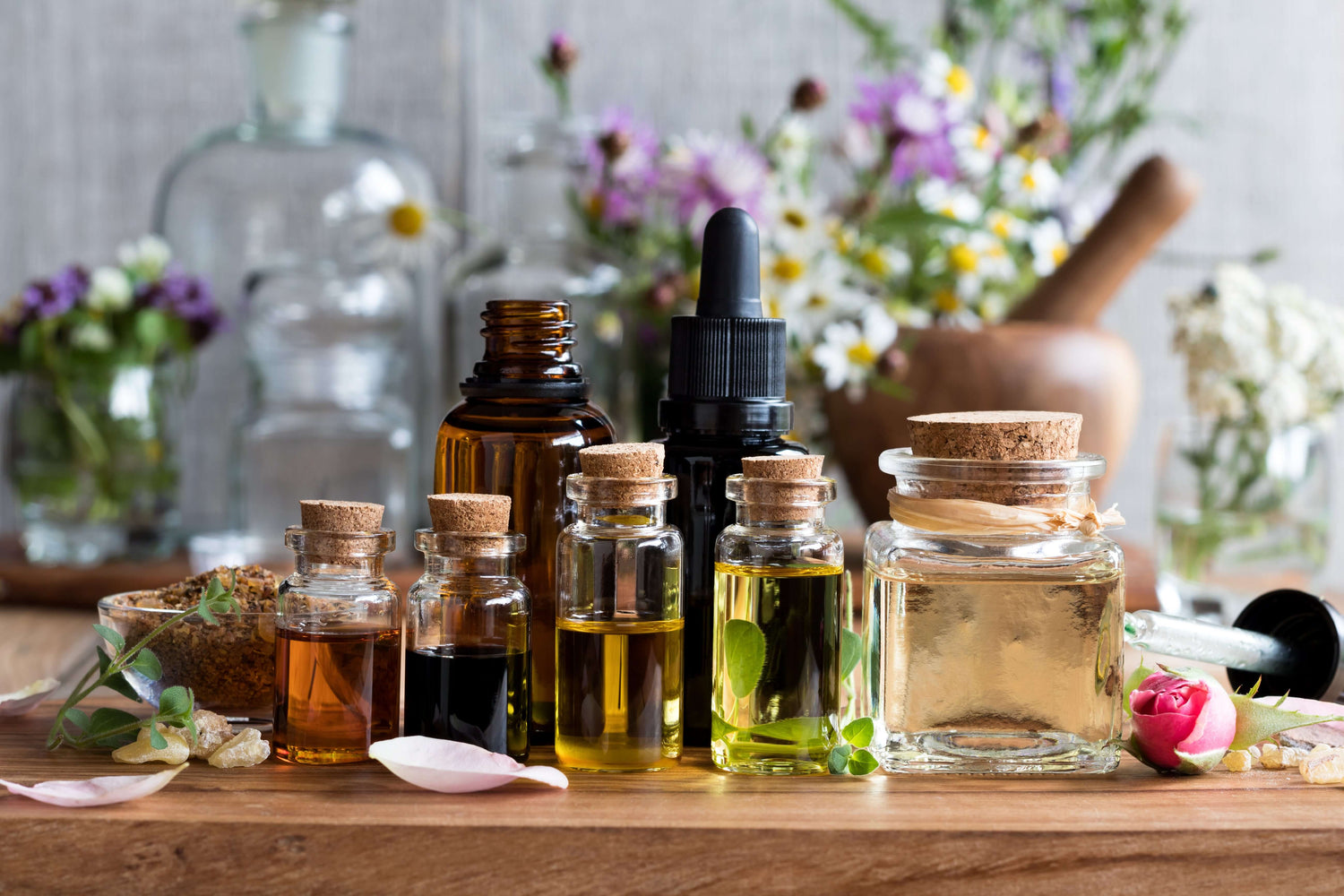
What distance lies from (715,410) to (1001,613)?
146 mm

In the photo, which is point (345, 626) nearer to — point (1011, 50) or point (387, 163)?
point (387, 163)

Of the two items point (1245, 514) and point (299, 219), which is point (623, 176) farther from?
point (1245, 514)

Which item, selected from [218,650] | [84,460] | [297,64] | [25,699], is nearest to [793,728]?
[218,650]

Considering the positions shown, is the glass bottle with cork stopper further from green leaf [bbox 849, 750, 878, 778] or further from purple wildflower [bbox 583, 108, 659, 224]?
purple wildflower [bbox 583, 108, 659, 224]

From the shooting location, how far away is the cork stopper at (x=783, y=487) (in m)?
0.51

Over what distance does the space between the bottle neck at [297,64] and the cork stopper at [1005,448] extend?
956 millimetres

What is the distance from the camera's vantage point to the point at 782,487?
51 centimetres

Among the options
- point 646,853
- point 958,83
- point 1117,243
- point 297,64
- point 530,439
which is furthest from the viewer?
point 297,64

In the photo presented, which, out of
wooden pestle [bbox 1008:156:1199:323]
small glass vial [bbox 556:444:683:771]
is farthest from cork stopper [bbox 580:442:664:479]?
wooden pestle [bbox 1008:156:1199:323]

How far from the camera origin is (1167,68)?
141 centimetres

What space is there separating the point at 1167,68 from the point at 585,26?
0.65m

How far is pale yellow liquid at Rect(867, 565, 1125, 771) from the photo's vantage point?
1.66 feet

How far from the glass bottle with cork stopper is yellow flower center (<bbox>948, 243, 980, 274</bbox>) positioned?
1.98 feet

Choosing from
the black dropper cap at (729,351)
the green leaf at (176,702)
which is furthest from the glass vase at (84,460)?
the black dropper cap at (729,351)
